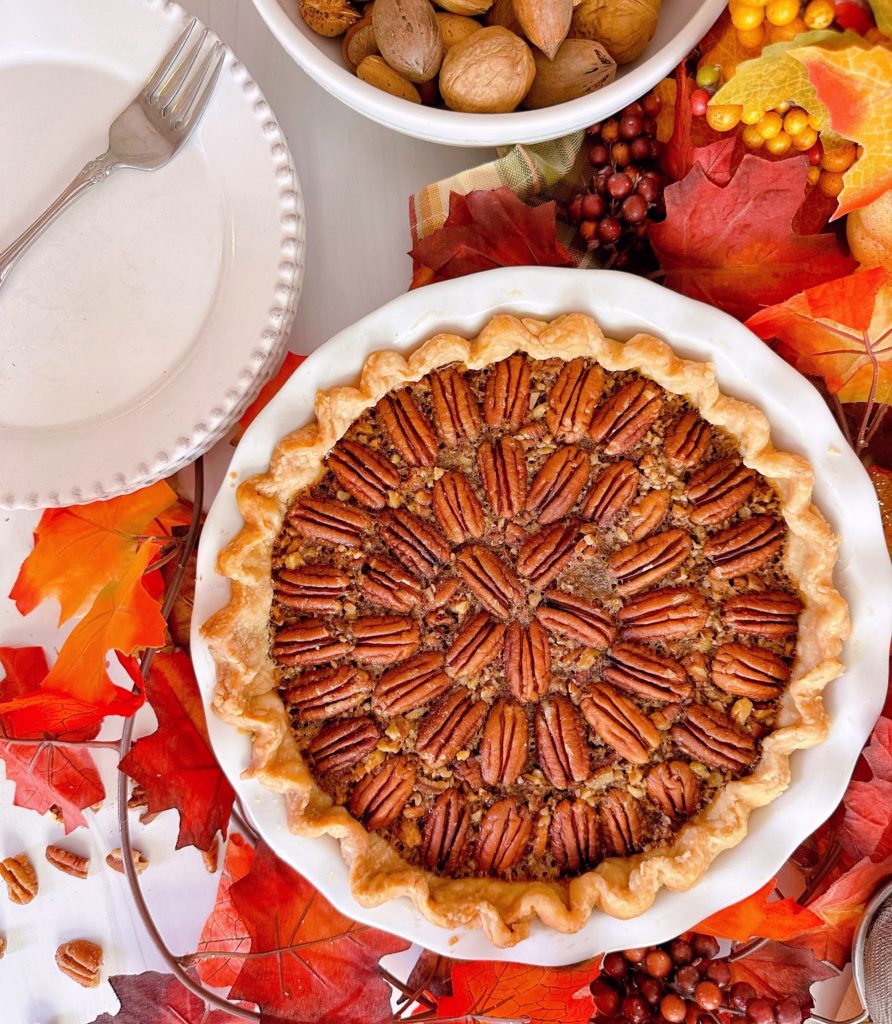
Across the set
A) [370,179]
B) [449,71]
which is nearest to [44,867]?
[370,179]

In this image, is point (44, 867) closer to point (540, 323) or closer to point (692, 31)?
point (540, 323)

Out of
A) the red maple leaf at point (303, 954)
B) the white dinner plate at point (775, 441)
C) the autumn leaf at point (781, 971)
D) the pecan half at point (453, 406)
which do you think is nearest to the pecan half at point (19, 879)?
the red maple leaf at point (303, 954)

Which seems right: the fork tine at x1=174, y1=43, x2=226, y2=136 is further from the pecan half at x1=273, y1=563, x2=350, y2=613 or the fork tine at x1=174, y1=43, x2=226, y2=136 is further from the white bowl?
the pecan half at x1=273, y1=563, x2=350, y2=613

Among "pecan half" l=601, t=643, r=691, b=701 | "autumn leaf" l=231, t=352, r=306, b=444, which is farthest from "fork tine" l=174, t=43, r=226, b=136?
"pecan half" l=601, t=643, r=691, b=701

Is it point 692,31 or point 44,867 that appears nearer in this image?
point 692,31

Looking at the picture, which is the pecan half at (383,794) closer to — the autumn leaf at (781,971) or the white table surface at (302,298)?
the white table surface at (302,298)
